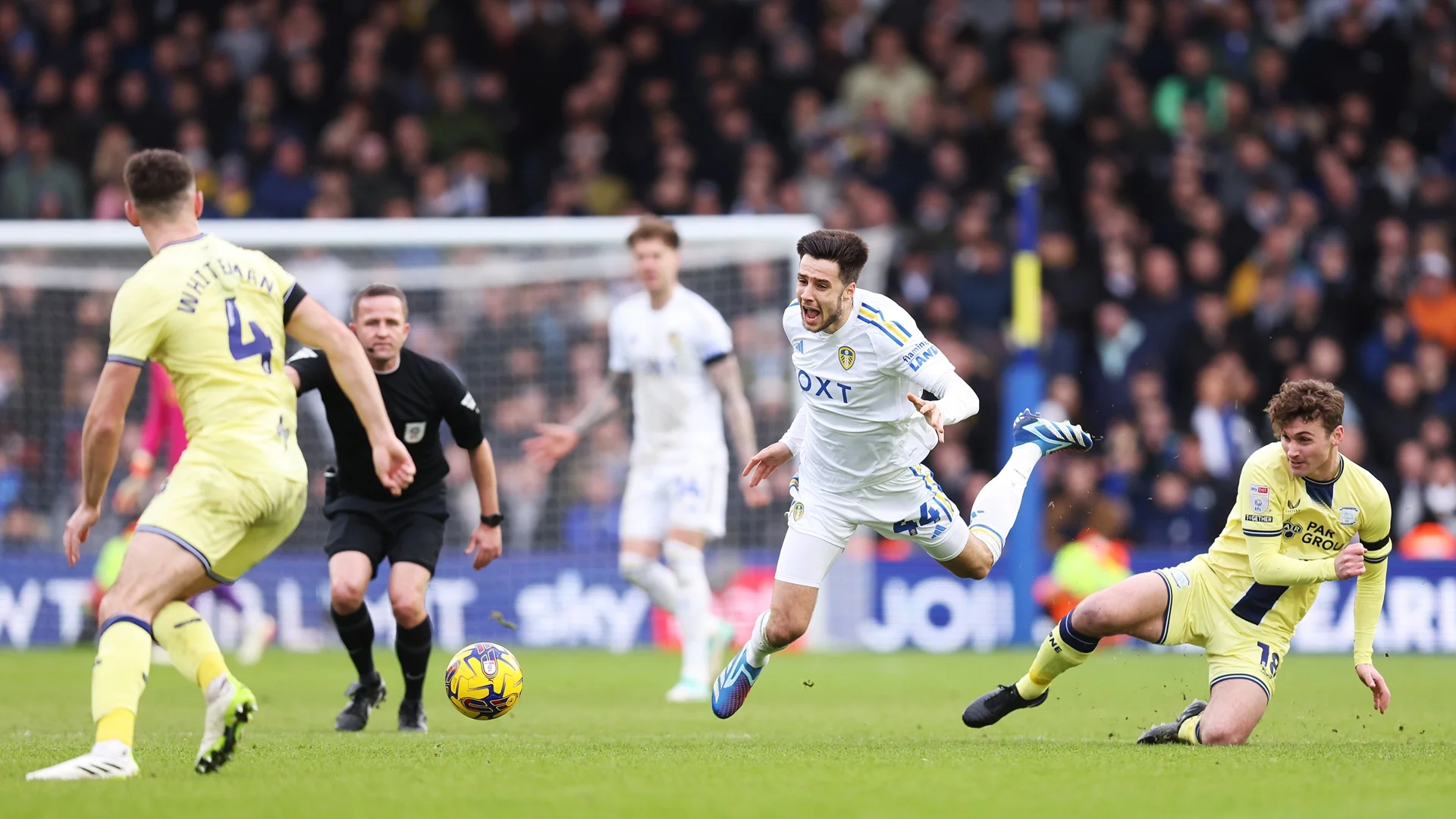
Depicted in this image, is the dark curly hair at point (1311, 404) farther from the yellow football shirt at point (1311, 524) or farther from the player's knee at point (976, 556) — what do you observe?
the player's knee at point (976, 556)

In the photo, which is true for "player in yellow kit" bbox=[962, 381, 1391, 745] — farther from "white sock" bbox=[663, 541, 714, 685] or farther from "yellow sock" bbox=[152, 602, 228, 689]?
"yellow sock" bbox=[152, 602, 228, 689]

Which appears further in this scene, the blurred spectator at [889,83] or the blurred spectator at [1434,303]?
the blurred spectator at [889,83]

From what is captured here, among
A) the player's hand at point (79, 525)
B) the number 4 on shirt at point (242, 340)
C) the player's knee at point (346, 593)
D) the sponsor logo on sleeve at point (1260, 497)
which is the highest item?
the number 4 on shirt at point (242, 340)

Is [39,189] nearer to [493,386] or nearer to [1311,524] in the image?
[493,386]

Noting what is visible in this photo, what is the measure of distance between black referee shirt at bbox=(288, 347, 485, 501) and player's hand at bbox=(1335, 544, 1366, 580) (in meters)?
3.99

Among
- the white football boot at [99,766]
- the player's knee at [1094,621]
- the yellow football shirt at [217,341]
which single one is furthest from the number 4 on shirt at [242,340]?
the player's knee at [1094,621]

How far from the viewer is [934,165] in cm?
1816

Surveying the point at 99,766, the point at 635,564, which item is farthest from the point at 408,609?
the point at 635,564

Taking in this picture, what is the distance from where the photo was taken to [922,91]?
1889 centimetres

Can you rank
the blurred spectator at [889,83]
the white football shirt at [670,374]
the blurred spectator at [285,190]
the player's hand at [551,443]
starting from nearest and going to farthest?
1. the player's hand at [551,443]
2. the white football shirt at [670,374]
3. the blurred spectator at [285,190]
4. the blurred spectator at [889,83]

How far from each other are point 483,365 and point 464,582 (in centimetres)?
200

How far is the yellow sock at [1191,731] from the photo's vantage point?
7609 millimetres

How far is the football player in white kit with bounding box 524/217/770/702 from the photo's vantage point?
422 inches

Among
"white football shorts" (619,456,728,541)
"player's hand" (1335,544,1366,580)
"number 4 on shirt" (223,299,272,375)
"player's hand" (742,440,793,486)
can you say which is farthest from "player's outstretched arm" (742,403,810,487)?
"white football shorts" (619,456,728,541)
